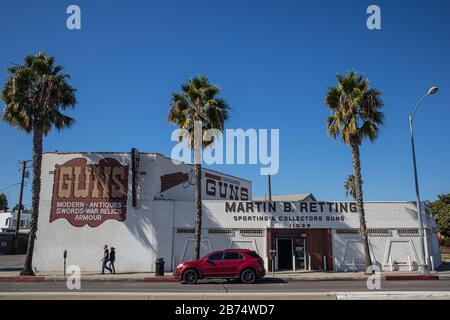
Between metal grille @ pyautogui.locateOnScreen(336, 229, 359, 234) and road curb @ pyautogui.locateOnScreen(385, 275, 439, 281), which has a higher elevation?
metal grille @ pyautogui.locateOnScreen(336, 229, 359, 234)

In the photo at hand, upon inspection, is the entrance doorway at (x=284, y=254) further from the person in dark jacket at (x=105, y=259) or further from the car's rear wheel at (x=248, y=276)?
the person in dark jacket at (x=105, y=259)

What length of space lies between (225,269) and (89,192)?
1245cm

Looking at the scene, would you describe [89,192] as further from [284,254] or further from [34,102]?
[284,254]

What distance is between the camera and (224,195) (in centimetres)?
3453

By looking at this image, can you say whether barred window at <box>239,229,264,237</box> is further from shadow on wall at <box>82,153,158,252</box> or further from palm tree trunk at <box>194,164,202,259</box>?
shadow on wall at <box>82,153,158,252</box>

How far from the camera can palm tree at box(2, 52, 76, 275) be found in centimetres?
2270

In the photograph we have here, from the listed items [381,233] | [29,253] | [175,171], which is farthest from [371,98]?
[29,253]

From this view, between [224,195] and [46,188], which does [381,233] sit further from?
[46,188]

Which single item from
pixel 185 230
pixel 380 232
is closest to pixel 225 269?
pixel 185 230

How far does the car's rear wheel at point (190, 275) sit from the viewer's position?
715 inches

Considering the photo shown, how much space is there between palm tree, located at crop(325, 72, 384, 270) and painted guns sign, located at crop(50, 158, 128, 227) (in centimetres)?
1481

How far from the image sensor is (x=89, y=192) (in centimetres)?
2589

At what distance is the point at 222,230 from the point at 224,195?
29.7 ft

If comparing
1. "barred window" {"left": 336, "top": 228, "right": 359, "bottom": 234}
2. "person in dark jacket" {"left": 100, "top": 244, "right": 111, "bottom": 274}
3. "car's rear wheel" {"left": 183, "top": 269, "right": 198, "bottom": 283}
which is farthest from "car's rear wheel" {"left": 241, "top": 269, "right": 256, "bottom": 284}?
"person in dark jacket" {"left": 100, "top": 244, "right": 111, "bottom": 274}
